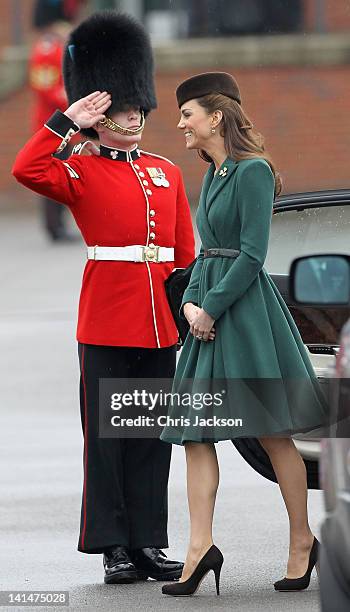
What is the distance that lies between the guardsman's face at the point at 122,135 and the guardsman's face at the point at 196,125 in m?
0.29

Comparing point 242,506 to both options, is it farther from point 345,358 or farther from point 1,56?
point 1,56

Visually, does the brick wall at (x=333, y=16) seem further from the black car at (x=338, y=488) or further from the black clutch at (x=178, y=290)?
the black car at (x=338, y=488)

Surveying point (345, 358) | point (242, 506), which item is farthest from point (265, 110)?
point (345, 358)

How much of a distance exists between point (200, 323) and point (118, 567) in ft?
3.22

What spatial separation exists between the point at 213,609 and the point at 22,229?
12.7m

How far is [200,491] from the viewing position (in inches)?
241

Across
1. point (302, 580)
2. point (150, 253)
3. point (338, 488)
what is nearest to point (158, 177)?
point (150, 253)

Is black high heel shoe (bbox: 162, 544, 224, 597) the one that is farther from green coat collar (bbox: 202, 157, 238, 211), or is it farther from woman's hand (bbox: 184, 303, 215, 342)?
green coat collar (bbox: 202, 157, 238, 211)

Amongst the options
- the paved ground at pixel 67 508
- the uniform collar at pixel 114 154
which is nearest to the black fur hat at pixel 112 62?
the uniform collar at pixel 114 154

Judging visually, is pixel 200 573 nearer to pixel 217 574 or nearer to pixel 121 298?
pixel 217 574

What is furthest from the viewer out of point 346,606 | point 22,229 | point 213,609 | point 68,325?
point 22,229

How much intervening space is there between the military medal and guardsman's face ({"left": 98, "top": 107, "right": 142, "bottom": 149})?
0.43 ft

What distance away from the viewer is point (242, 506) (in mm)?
7715

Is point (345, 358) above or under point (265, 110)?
under
